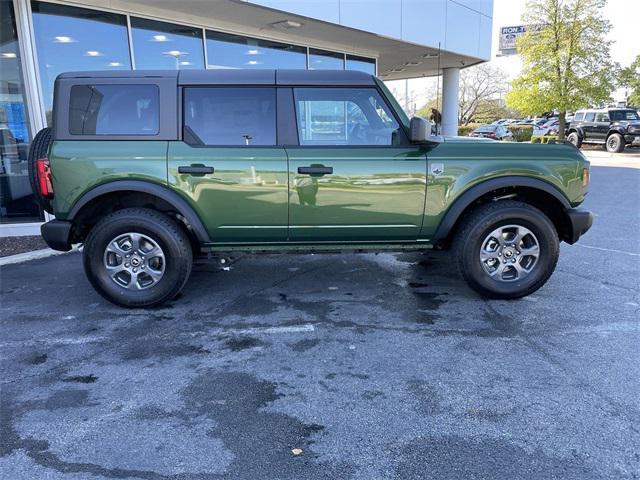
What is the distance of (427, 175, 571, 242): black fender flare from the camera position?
13.5ft

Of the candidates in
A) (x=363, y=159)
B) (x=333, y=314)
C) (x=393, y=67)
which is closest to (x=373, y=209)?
(x=363, y=159)

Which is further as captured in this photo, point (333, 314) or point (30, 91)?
point (30, 91)

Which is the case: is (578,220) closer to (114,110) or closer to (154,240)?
(154,240)

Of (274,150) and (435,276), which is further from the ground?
(274,150)

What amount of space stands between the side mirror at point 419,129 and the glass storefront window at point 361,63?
30.7 feet

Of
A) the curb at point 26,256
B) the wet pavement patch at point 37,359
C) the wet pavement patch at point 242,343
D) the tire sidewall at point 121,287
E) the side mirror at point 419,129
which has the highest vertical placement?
the side mirror at point 419,129

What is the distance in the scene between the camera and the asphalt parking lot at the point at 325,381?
231cm

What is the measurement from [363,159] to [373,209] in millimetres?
432

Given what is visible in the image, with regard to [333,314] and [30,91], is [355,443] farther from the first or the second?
[30,91]

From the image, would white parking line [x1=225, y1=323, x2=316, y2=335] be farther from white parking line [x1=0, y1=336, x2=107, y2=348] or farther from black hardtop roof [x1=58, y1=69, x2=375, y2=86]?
black hardtop roof [x1=58, y1=69, x2=375, y2=86]

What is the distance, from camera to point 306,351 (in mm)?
3414

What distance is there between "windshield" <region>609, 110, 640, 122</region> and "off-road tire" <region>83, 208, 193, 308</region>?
906 inches

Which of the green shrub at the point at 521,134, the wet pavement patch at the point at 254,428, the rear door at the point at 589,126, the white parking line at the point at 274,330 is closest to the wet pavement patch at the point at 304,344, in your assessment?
the white parking line at the point at 274,330

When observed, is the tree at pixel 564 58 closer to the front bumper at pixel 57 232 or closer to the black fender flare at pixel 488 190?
the black fender flare at pixel 488 190
